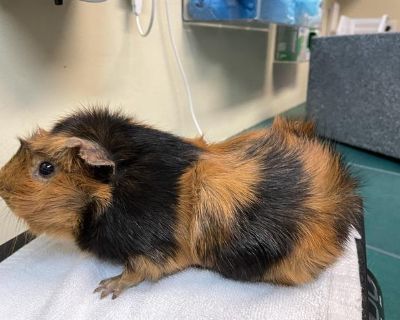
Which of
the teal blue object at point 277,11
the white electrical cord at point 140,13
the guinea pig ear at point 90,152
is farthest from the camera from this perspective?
the teal blue object at point 277,11

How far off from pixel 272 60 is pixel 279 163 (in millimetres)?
1525

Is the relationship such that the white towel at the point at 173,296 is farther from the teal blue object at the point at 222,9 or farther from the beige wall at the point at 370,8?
the beige wall at the point at 370,8

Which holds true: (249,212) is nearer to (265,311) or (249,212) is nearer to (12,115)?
Result: (265,311)

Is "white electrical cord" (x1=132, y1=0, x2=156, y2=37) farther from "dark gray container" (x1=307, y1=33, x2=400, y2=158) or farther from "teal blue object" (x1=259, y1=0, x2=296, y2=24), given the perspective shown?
"dark gray container" (x1=307, y1=33, x2=400, y2=158)

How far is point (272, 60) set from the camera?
205 cm

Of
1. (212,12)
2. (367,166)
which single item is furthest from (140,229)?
(367,166)

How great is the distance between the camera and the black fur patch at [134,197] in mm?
614

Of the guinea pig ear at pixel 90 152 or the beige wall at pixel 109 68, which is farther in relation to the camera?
the beige wall at pixel 109 68

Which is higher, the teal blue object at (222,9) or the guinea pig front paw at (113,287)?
the teal blue object at (222,9)

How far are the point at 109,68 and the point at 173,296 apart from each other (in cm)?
72

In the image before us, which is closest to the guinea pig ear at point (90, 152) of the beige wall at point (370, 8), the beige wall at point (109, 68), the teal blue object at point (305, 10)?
the beige wall at point (109, 68)

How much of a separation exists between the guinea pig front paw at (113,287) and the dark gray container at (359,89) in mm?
1135

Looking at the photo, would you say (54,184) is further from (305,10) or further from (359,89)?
(359,89)

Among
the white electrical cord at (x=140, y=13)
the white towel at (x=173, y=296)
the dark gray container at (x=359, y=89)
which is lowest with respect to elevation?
the white towel at (x=173, y=296)
